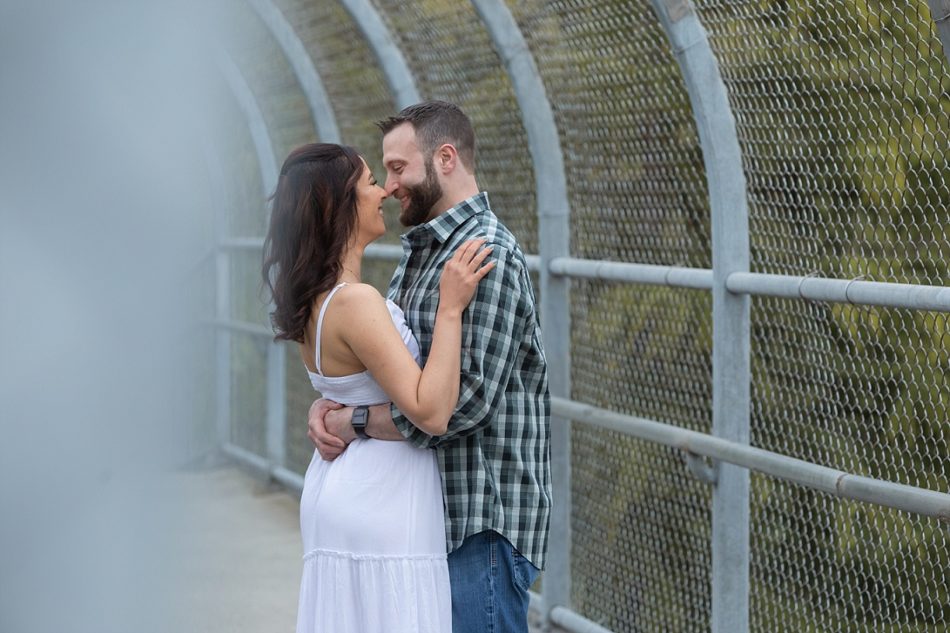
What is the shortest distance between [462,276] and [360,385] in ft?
1.14

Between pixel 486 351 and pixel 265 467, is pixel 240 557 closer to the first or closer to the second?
pixel 265 467

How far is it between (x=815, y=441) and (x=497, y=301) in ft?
4.50

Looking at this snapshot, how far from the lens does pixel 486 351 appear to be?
2.54m

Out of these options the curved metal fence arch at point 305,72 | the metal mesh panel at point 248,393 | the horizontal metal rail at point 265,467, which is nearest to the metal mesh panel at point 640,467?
the curved metal fence arch at point 305,72

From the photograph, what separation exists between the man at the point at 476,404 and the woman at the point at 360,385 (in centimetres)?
4

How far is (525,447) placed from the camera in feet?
8.79

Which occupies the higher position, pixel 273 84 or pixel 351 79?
pixel 273 84

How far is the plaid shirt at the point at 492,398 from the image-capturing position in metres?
2.54

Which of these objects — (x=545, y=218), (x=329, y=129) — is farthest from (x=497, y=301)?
(x=329, y=129)

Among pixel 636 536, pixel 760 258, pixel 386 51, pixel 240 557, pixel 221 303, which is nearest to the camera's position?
pixel 760 258

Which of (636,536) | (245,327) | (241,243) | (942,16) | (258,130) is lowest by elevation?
(636,536)

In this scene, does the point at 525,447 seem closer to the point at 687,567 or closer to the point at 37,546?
the point at 37,546

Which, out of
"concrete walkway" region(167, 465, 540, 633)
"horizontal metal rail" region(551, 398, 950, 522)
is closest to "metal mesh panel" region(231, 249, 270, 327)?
"concrete walkway" region(167, 465, 540, 633)

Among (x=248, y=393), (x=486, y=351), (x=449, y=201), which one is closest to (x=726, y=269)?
(x=449, y=201)
